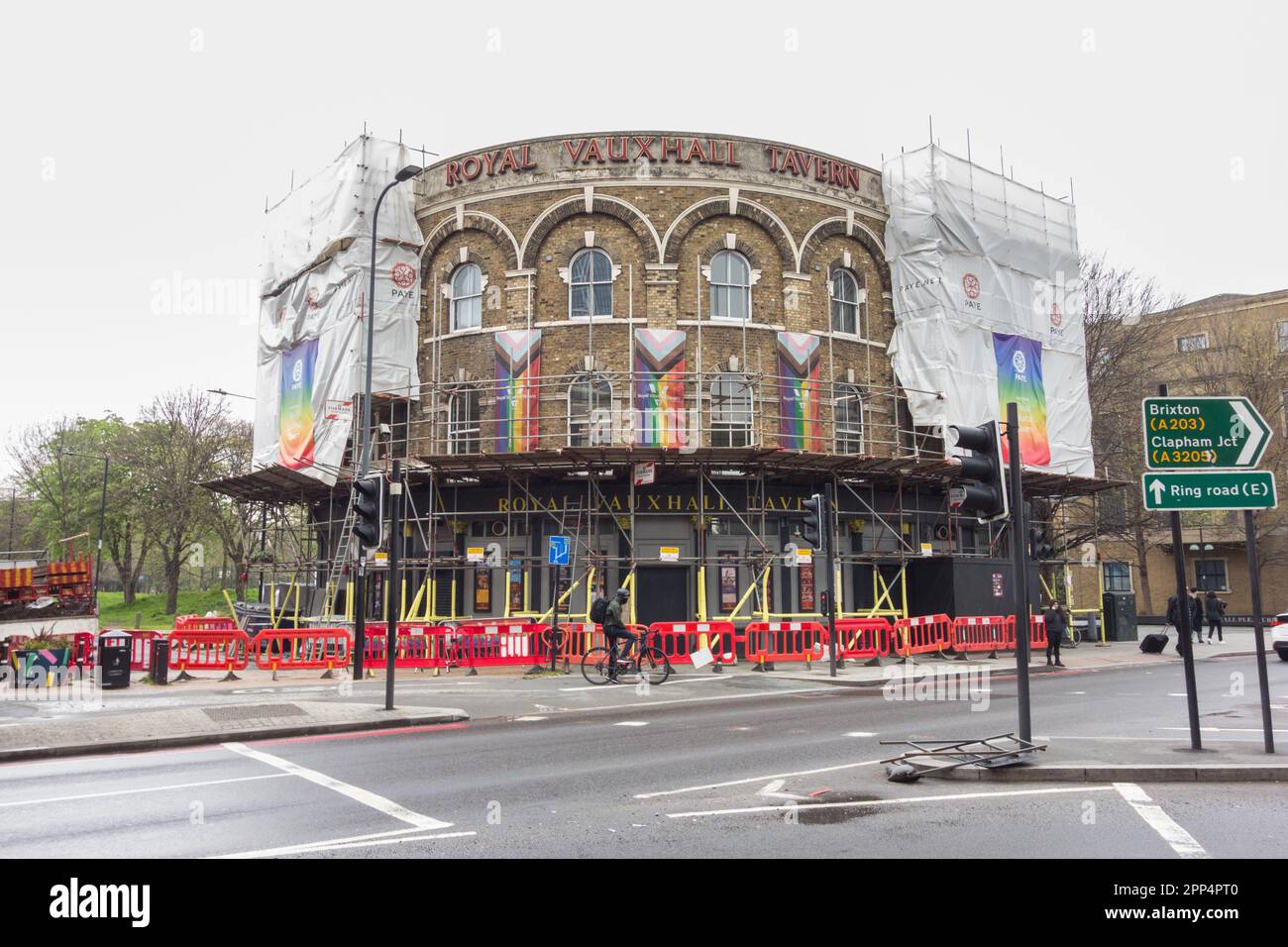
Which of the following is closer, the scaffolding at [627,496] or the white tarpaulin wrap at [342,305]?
the scaffolding at [627,496]

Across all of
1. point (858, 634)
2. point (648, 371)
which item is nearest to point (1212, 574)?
point (858, 634)

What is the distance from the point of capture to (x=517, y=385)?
27141 mm

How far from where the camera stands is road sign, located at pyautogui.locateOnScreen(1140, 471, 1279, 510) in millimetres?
9516

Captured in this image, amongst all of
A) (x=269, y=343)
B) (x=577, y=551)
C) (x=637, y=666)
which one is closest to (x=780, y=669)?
(x=637, y=666)

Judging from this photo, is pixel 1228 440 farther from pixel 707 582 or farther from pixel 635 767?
pixel 707 582

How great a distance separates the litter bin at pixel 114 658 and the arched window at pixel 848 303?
20.4 meters

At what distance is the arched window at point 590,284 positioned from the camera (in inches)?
1096

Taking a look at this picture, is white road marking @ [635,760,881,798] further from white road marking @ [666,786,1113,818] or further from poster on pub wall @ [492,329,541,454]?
poster on pub wall @ [492,329,541,454]

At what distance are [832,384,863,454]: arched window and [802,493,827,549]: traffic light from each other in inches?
335

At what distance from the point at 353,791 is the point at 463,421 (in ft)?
66.3

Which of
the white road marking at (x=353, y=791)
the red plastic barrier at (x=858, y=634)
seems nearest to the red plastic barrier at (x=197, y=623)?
the white road marking at (x=353, y=791)

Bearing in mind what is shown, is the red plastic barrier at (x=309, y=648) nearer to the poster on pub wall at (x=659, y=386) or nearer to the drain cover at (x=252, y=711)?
the drain cover at (x=252, y=711)

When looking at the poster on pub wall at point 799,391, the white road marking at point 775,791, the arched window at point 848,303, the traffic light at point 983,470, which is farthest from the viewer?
the arched window at point 848,303
